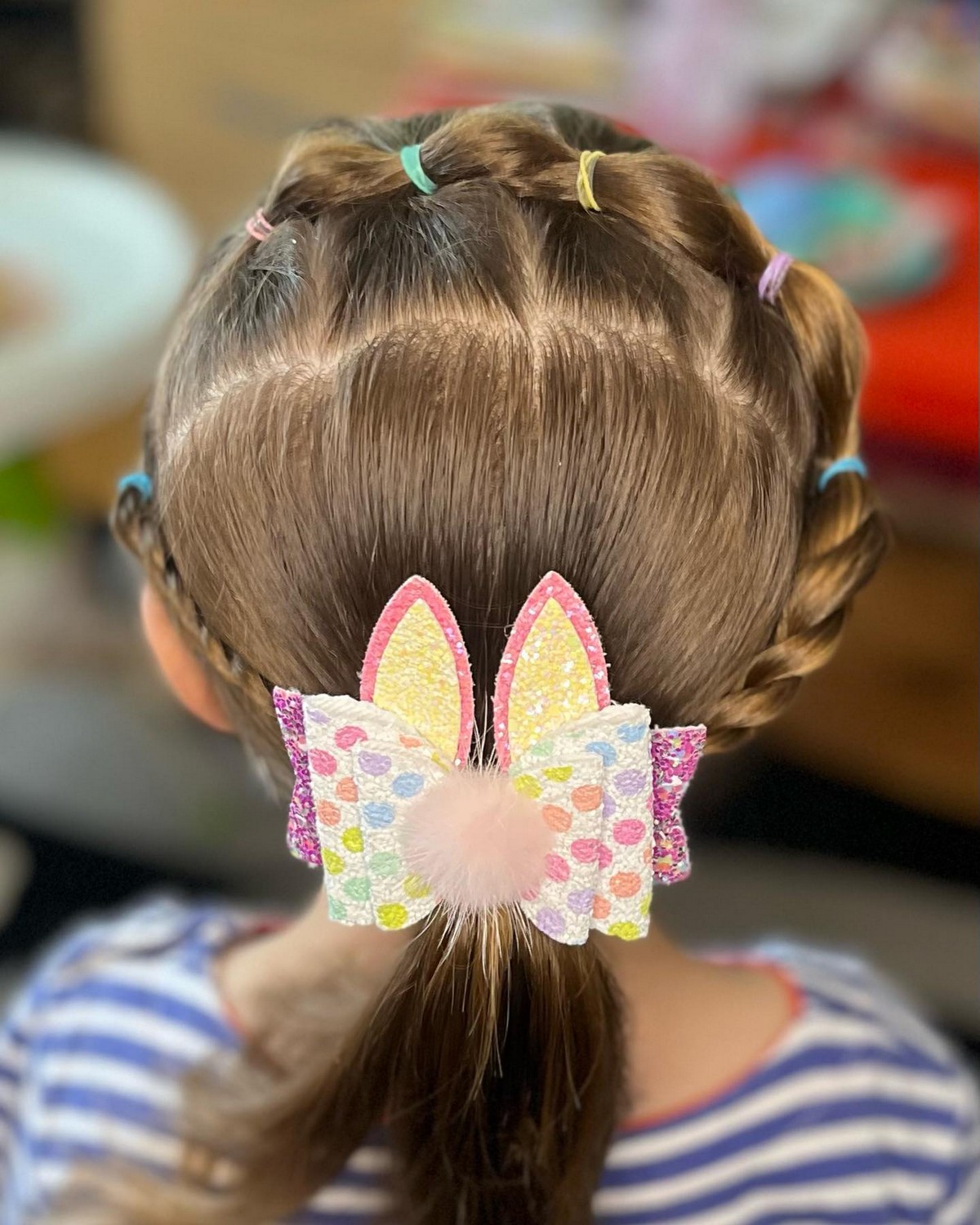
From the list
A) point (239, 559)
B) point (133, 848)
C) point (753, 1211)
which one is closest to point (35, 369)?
point (239, 559)

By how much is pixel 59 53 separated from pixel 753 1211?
5.92 ft

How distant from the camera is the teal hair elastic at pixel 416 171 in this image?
477mm

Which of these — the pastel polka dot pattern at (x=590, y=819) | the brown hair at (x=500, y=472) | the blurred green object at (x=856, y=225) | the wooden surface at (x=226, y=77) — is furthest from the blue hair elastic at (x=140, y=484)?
the wooden surface at (x=226, y=77)

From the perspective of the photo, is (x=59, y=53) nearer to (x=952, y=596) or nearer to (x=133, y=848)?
(x=133, y=848)

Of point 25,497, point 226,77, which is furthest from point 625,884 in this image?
point 226,77

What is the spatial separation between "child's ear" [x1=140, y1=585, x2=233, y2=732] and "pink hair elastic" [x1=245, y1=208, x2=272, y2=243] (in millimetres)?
179

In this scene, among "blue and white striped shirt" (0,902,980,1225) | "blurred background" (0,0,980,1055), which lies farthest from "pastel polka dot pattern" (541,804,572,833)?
"blurred background" (0,0,980,1055)

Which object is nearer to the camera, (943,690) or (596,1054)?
(596,1054)

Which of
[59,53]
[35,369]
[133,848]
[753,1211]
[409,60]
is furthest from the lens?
[59,53]

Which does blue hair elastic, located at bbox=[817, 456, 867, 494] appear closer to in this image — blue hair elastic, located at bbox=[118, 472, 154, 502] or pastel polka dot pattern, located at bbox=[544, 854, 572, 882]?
pastel polka dot pattern, located at bbox=[544, 854, 572, 882]

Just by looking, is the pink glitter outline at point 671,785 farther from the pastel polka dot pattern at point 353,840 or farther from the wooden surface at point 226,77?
the wooden surface at point 226,77

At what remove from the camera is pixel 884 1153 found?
0.63 m

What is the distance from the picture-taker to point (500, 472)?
1.38 feet

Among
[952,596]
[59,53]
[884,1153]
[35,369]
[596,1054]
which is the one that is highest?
[59,53]
